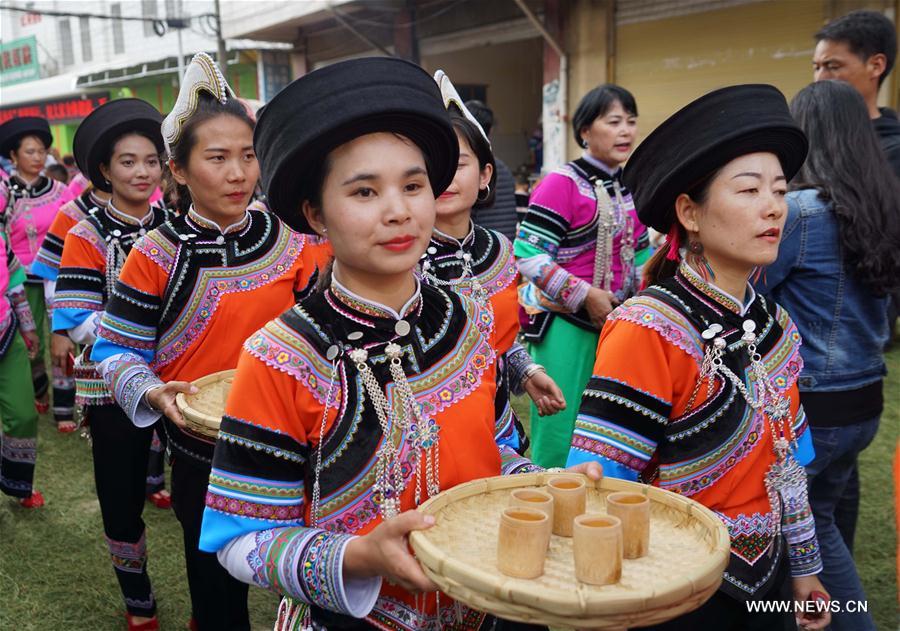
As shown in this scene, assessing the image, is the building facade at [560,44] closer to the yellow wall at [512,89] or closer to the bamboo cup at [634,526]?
the yellow wall at [512,89]

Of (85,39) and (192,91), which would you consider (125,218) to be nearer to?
(192,91)

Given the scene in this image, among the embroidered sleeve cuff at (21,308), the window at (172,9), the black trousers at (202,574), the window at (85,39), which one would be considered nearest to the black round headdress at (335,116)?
the black trousers at (202,574)

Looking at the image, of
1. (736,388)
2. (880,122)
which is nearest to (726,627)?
(736,388)

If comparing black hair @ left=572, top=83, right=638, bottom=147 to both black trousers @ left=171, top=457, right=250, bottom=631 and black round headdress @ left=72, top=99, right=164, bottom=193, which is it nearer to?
black round headdress @ left=72, top=99, right=164, bottom=193

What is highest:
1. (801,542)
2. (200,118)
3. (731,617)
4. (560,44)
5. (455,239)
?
(560,44)

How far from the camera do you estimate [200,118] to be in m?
2.85

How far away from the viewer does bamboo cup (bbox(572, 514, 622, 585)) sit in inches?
52.9

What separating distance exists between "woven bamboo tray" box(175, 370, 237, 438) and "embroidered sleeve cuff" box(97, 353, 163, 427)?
0.15 m

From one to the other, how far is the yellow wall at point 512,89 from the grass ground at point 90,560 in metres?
12.3

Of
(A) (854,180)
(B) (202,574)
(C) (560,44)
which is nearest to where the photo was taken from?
(A) (854,180)

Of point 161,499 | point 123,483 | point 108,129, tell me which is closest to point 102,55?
point 161,499

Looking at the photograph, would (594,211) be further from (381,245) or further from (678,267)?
(381,245)

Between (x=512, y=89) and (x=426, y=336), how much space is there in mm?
15886

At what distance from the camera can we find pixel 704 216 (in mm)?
2121
